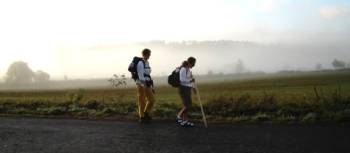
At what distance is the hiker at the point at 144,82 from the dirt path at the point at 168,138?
612 mm

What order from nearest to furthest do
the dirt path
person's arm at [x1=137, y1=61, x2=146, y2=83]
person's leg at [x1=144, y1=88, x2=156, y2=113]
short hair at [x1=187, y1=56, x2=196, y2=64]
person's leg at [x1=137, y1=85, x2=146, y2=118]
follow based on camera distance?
the dirt path → short hair at [x1=187, y1=56, x2=196, y2=64] → person's arm at [x1=137, y1=61, x2=146, y2=83] → person's leg at [x1=144, y1=88, x2=156, y2=113] → person's leg at [x1=137, y1=85, x2=146, y2=118]

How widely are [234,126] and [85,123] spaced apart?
454 centimetres

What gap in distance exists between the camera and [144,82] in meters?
14.9

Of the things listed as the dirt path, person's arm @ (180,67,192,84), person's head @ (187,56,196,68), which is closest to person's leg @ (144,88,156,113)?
the dirt path

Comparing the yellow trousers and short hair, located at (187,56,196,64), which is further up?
short hair, located at (187,56,196,64)

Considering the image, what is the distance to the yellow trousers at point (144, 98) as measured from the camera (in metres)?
15.1

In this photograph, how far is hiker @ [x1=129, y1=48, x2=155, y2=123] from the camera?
14.9 m

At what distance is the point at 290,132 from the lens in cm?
1206

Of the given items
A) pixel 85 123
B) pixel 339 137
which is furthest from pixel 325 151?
pixel 85 123

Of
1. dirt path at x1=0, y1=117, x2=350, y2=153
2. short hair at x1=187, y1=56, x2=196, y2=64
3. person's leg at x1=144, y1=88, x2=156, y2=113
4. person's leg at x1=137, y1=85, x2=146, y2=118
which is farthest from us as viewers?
person's leg at x1=137, y1=85, x2=146, y2=118

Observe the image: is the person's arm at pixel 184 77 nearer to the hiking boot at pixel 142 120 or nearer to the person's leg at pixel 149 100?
the person's leg at pixel 149 100

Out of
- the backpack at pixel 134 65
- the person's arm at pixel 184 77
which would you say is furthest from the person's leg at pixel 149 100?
the person's arm at pixel 184 77

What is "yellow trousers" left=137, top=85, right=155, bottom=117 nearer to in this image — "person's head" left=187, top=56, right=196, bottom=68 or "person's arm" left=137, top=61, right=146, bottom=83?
"person's arm" left=137, top=61, right=146, bottom=83

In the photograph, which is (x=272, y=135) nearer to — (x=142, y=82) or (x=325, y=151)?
(x=325, y=151)
